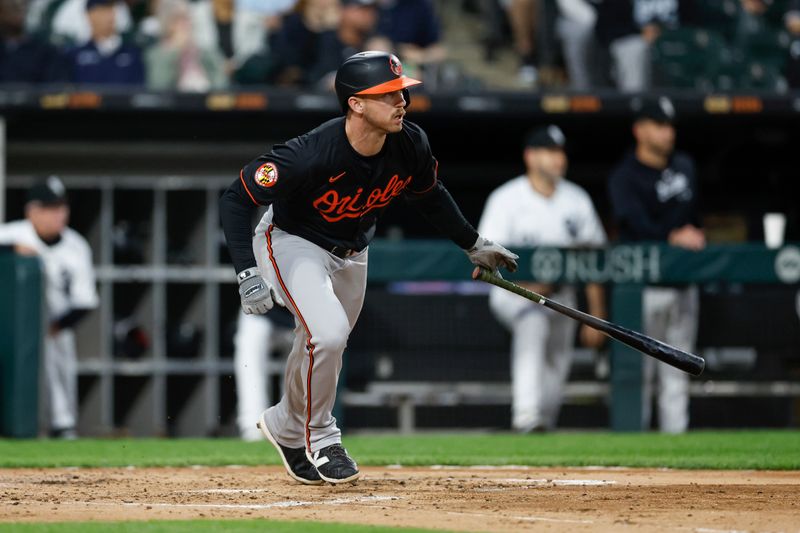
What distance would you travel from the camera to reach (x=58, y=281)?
9.80 metres

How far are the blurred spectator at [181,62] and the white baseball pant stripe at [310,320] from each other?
5038 mm

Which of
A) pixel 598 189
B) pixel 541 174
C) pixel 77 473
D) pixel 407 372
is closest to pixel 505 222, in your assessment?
pixel 541 174

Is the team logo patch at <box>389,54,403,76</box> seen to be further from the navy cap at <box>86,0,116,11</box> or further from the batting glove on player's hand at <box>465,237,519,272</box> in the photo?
the navy cap at <box>86,0,116,11</box>

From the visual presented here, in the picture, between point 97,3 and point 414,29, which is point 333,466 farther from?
point 97,3

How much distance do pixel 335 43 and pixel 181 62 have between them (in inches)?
45.7

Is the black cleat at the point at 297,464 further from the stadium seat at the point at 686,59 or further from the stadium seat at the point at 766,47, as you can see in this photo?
the stadium seat at the point at 766,47

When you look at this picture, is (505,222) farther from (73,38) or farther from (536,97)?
(73,38)

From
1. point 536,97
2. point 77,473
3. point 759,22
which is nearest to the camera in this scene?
point 77,473

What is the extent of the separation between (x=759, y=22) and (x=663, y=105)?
3.57 m

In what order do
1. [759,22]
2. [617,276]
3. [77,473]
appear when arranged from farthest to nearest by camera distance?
[759,22] < [617,276] < [77,473]

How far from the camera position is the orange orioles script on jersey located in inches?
226

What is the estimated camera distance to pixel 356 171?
5.68 meters

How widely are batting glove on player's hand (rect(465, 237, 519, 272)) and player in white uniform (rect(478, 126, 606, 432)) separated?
2.76m

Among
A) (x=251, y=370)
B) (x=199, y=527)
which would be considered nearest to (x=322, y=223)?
(x=199, y=527)
